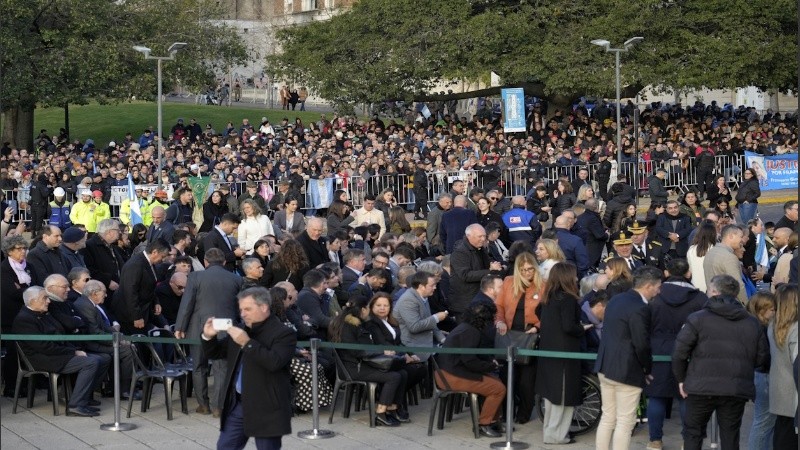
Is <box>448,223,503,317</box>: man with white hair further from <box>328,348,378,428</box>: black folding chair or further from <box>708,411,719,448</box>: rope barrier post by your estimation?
<box>708,411,719,448</box>: rope barrier post

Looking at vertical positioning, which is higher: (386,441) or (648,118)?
(648,118)

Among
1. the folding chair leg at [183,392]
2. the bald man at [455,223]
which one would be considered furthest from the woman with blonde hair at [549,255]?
the bald man at [455,223]

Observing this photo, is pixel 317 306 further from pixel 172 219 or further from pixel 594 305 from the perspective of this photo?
pixel 172 219

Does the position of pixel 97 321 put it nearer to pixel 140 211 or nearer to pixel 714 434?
pixel 714 434

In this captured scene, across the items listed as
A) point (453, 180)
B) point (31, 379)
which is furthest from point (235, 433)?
point (453, 180)

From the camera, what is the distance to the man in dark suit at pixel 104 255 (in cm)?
1563

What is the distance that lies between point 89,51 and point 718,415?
108 ft

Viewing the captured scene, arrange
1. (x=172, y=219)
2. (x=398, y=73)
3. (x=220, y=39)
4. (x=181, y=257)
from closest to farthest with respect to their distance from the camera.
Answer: (x=181, y=257)
(x=172, y=219)
(x=398, y=73)
(x=220, y=39)

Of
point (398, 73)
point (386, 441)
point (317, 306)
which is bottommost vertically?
point (386, 441)

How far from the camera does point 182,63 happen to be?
43.4 metres

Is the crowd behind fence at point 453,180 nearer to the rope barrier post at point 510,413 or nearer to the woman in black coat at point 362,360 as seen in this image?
the woman in black coat at point 362,360

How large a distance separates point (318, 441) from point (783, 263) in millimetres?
5848

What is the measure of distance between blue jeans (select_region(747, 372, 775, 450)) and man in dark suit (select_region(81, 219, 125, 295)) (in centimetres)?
774

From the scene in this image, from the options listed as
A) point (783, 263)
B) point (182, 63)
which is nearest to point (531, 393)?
point (783, 263)
